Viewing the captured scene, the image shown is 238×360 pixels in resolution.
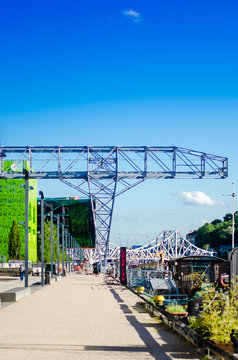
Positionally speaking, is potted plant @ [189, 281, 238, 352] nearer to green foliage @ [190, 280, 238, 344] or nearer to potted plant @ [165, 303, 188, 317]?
green foliage @ [190, 280, 238, 344]

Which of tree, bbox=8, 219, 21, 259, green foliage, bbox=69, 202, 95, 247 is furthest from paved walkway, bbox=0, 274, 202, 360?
green foliage, bbox=69, 202, 95, 247

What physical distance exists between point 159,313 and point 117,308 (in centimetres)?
435

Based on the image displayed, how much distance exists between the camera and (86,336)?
13.9 m

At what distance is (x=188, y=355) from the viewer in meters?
11.2

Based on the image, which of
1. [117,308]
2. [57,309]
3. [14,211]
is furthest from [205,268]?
[14,211]

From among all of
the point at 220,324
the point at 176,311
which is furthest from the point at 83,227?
the point at 220,324

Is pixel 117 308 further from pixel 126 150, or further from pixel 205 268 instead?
pixel 126 150

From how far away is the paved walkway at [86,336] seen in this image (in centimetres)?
1130

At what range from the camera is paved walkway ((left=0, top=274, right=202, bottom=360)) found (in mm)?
11305

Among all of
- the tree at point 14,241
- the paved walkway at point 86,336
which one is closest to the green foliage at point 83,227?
the tree at point 14,241

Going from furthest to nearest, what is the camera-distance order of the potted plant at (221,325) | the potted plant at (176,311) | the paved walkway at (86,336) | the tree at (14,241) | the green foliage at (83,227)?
the green foliage at (83,227) → the tree at (14,241) → the potted plant at (176,311) → the paved walkway at (86,336) → the potted plant at (221,325)

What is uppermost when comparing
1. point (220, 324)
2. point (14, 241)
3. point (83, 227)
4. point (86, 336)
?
point (83, 227)

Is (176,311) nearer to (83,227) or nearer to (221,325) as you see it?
(221,325)

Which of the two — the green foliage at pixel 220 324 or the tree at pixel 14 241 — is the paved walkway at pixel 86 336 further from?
the tree at pixel 14 241
